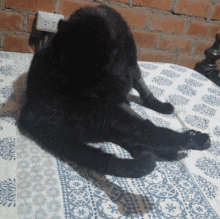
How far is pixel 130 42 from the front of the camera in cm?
93

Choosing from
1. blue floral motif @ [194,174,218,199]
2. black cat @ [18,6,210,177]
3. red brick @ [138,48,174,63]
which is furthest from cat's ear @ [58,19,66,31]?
red brick @ [138,48,174,63]

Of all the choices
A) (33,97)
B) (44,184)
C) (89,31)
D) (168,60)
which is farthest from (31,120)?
(168,60)

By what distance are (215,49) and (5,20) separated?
1189 millimetres

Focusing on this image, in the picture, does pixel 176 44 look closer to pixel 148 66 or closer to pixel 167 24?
pixel 167 24

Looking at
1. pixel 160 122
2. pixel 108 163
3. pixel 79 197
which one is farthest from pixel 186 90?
pixel 79 197

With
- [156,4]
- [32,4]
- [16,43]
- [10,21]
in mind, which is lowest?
[16,43]

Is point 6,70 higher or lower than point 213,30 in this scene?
lower

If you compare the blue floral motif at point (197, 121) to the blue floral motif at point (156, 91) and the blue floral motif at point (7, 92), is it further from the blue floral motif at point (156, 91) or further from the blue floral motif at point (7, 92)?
the blue floral motif at point (7, 92)

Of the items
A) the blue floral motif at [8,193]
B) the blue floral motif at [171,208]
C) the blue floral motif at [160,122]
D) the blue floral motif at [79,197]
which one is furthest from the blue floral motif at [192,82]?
the blue floral motif at [8,193]

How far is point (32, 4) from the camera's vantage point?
4.10 feet

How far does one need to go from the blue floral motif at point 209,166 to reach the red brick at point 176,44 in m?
0.94

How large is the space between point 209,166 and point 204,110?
352mm

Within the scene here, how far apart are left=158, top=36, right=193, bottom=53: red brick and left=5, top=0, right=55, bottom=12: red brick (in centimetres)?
70

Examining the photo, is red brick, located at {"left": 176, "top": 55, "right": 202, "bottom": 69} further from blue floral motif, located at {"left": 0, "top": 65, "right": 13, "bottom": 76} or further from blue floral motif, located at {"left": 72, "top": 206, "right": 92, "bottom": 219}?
blue floral motif, located at {"left": 72, "top": 206, "right": 92, "bottom": 219}
